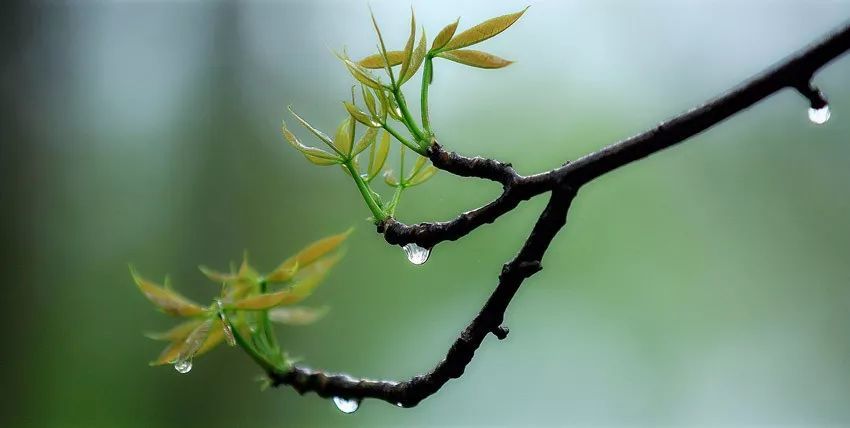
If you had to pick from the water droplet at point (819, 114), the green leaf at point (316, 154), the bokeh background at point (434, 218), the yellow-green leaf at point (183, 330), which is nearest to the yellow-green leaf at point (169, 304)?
the yellow-green leaf at point (183, 330)

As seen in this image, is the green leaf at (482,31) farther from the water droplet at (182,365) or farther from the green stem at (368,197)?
the water droplet at (182,365)

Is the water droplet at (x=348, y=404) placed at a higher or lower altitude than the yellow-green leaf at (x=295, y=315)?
lower

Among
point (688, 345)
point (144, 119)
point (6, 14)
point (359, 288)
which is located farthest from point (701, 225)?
point (6, 14)

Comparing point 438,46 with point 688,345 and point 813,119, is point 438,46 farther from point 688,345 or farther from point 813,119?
point 688,345

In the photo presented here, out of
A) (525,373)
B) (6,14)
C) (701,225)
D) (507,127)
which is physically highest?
(6,14)

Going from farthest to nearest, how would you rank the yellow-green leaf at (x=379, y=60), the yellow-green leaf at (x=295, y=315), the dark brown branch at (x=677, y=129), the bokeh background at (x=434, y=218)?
the bokeh background at (x=434, y=218), the yellow-green leaf at (x=295, y=315), the yellow-green leaf at (x=379, y=60), the dark brown branch at (x=677, y=129)

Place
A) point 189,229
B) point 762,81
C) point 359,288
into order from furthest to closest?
point 189,229, point 359,288, point 762,81

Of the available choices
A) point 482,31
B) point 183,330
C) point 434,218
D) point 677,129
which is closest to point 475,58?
point 482,31
